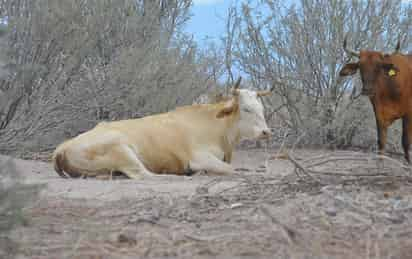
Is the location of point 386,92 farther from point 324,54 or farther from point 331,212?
point 331,212

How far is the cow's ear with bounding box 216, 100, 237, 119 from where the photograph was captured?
366 inches

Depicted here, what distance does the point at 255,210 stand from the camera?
4660 millimetres

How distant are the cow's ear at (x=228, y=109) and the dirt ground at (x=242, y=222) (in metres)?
3.17

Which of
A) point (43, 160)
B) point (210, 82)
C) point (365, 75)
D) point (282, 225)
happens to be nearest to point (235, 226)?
point (282, 225)

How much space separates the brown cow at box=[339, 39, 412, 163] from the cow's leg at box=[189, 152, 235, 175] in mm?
2279

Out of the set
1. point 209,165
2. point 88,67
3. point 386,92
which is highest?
point 88,67

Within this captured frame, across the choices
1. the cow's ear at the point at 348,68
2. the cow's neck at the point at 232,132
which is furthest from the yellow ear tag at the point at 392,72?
the cow's neck at the point at 232,132

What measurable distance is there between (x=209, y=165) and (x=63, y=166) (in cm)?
167

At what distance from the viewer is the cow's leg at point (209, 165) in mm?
8820

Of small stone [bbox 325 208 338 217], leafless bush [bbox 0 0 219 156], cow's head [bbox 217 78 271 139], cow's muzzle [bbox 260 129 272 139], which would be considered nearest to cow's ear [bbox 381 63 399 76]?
cow's head [bbox 217 78 271 139]

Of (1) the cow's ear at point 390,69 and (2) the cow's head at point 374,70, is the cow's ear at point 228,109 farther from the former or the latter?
(1) the cow's ear at point 390,69

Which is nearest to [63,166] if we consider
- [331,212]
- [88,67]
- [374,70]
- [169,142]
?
[169,142]

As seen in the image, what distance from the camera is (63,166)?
8398 mm

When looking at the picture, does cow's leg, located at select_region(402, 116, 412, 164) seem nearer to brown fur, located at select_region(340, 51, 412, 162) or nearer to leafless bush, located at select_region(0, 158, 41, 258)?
brown fur, located at select_region(340, 51, 412, 162)
